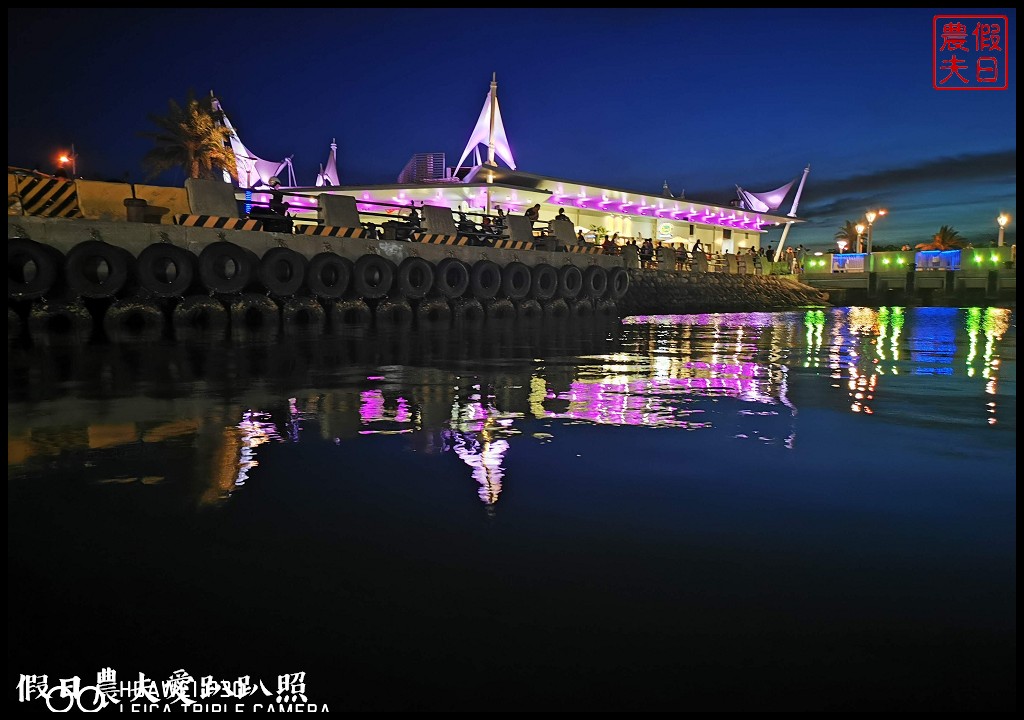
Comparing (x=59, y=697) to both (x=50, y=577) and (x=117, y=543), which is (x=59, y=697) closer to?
(x=50, y=577)

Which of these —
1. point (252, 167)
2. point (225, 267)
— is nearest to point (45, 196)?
point (225, 267)

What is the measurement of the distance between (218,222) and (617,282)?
12.2 metres

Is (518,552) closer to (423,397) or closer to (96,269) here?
(423,397)

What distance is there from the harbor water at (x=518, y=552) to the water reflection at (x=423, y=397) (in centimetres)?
4

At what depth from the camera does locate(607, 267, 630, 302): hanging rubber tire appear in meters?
21.3

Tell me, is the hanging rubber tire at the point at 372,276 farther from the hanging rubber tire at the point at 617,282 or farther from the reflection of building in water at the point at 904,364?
the reflection of building in water at the point at 904,364

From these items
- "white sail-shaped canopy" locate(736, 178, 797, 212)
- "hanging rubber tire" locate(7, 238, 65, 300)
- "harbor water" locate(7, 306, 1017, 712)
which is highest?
"white sail-shaped canopy" locate(736, 178, 797, 212)

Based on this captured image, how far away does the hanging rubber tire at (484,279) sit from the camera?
16.9 meters

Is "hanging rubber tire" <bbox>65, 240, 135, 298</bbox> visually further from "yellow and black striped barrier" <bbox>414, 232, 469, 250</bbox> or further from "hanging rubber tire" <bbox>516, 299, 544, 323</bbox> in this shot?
"hanging rubber tire" <bbox>516, 299, 544, 323</bbox>

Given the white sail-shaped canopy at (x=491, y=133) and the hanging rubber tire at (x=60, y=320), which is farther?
the white sail-shaped canopy at (x=491, y=133)

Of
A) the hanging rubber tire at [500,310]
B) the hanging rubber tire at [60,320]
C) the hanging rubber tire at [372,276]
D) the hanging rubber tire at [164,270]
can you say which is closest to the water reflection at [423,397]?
the hanging rubber tire at [60,320]

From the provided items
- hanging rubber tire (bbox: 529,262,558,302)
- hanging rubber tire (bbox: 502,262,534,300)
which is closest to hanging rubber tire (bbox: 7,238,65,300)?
hanging rubber tire (bbox: 502,262,534,300)

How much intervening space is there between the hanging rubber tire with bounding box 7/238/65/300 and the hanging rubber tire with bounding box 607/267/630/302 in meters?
14.5

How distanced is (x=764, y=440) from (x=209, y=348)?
7393 mm
